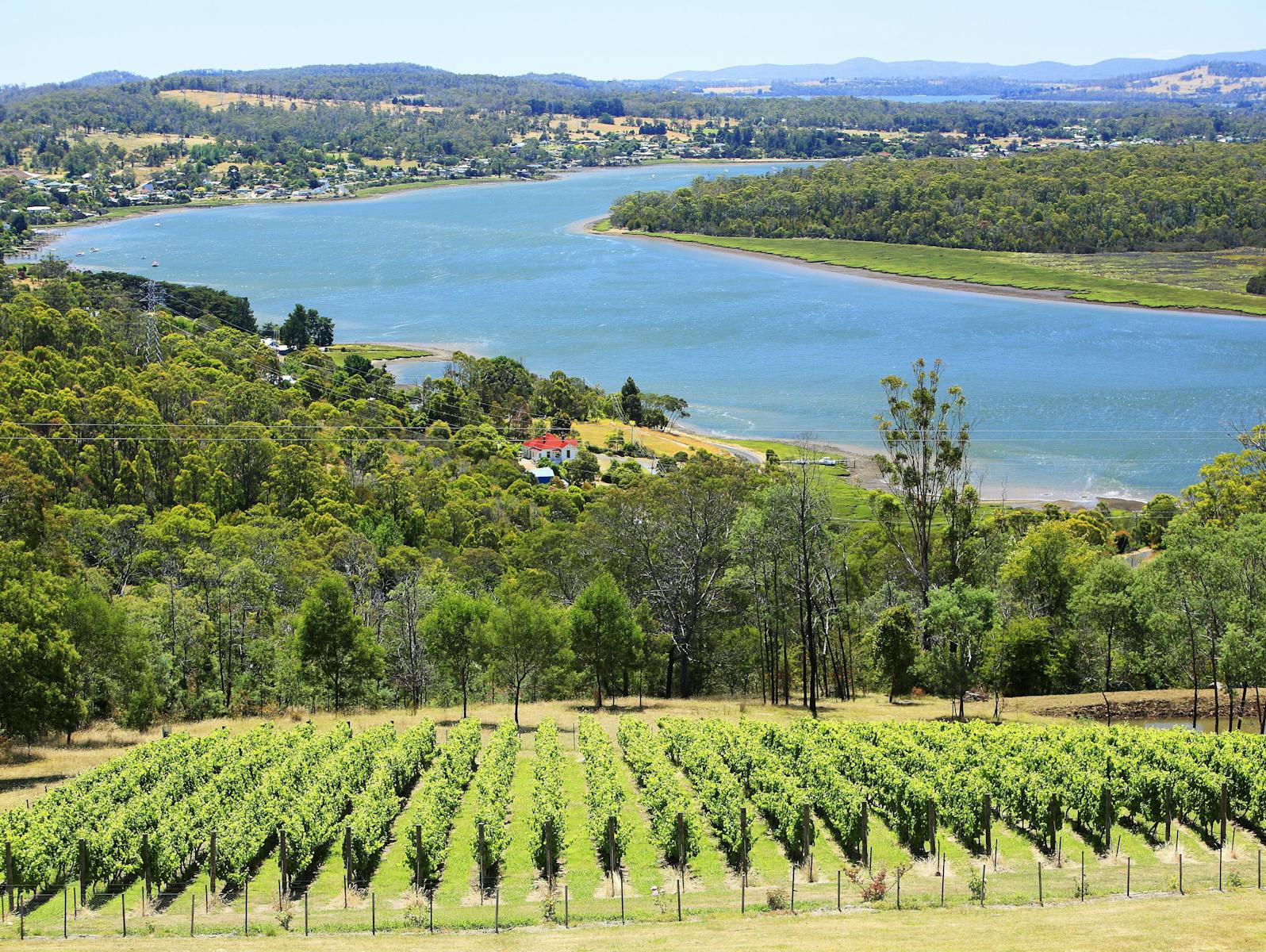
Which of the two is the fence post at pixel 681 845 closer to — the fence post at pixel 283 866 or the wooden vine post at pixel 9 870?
the fence post at pixel 283 866

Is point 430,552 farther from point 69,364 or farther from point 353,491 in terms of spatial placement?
point 69,364

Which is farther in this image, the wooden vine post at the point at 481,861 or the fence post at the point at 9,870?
the wooden vine post at the point at 481,861

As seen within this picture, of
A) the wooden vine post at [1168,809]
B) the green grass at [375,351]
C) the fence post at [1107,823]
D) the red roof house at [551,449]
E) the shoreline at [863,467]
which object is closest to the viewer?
the fence post at [1107,823]

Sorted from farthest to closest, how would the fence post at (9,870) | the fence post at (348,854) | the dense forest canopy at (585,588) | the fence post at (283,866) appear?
1. the dense forest canopy at (585,588)
2. the fence post at (348,854)
3. the fence post at (283,866)
4. the fence post at (9,870)

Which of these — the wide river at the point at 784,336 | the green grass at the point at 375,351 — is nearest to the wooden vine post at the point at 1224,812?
the wide river at the point at 784,336

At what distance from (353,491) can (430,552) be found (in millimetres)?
11598

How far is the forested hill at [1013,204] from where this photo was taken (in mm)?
152875

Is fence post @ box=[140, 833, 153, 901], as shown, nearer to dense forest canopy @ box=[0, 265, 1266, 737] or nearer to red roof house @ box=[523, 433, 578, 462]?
dense forest canopy @ box=[0, 265, 1266, 737]

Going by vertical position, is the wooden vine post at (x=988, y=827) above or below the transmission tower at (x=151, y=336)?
below

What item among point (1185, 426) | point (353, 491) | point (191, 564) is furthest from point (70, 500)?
point (1185, 426)

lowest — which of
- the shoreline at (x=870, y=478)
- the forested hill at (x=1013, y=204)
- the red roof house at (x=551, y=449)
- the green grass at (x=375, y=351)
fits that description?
the shoreline at (x=870, y=478)

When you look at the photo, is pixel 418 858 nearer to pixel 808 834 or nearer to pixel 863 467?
pixel 808 834

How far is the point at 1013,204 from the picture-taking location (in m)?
164

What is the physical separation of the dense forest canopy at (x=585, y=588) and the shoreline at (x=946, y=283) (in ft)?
221
